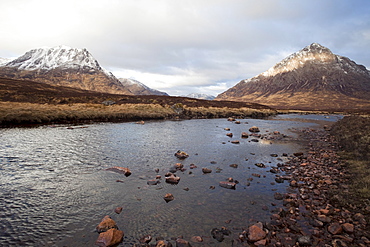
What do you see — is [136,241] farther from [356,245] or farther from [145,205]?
[356,245]

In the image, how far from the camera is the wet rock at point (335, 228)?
7.35 meters

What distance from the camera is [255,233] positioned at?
289 inches

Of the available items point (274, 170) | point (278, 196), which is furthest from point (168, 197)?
point (274, 170)

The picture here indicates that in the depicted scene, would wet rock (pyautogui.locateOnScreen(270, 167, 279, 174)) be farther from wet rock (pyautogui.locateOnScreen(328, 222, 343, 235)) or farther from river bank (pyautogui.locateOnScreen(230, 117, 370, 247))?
wet rock (pyautogui.locateOnScreen(328, 222, 343, 235))

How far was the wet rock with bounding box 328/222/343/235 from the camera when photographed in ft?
24.1

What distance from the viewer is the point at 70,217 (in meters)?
8.44

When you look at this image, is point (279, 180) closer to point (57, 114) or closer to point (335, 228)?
point (335, 228)

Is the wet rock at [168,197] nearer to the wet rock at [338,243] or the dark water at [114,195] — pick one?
the dark water at [114,195]

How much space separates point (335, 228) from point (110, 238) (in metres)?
8.46

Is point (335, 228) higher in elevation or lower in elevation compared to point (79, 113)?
lower

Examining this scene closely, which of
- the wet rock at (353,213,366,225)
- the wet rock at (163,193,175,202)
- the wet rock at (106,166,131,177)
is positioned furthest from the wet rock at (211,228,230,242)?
the wet rock at (106,166,131,177)

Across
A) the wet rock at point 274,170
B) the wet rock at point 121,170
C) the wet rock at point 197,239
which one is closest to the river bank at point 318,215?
the wet rock at point 274,170

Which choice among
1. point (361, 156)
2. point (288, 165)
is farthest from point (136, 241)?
point (361, 156)

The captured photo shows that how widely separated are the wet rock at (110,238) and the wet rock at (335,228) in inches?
313
